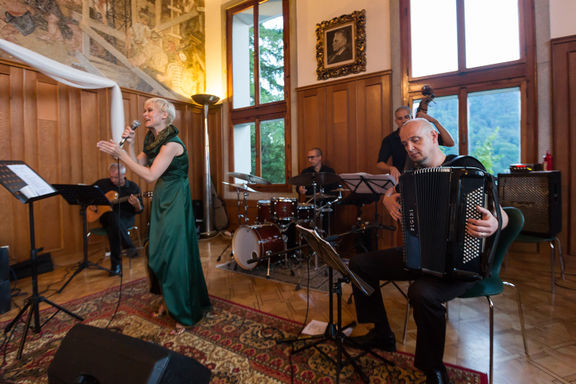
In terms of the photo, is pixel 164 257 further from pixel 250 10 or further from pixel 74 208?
pixel 250 10

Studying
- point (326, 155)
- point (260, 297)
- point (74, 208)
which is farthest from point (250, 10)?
point (260, 297)

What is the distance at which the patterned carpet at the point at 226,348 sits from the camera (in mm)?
1756

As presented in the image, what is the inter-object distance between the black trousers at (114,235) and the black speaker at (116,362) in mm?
2845

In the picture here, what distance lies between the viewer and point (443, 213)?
1542mm

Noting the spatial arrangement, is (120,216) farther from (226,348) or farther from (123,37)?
(123,37)

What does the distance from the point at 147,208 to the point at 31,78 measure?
255 cm

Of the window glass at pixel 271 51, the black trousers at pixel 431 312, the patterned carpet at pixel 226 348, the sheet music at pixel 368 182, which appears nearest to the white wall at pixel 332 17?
the window glass at pixel 271 51

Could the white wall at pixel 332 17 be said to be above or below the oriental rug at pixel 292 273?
above

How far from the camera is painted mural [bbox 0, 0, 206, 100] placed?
4160 millimetres

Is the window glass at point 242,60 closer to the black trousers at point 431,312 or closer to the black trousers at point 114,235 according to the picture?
the black trousers at point 114,235

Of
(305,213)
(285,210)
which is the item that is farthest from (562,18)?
(285,210)

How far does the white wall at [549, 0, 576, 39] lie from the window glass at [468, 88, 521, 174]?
0.72 metres

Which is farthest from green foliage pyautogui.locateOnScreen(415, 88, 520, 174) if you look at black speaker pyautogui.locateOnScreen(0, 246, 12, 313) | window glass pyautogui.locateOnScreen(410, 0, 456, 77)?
black speaker pyautogui.locateOnScreen(0, 246, 12, 313)

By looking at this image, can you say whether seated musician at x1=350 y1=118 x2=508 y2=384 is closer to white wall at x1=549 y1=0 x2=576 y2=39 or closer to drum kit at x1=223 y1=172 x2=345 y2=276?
drum kit at x1=223 y1=172 x2=345 y2=276
